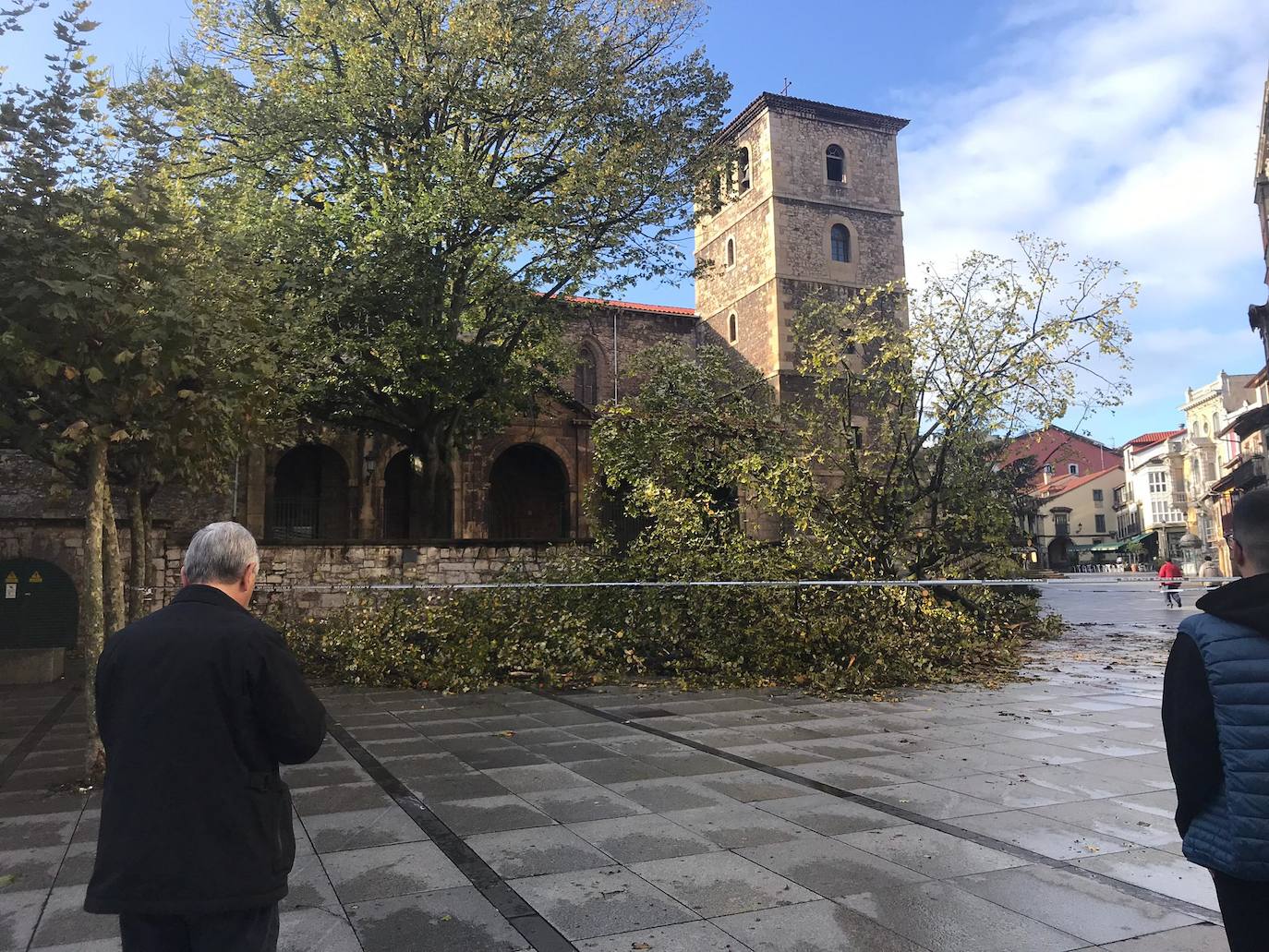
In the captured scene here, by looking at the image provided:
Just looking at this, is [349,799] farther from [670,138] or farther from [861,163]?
[861,163]

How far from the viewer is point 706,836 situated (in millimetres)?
5004

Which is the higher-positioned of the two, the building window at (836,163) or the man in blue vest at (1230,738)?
the building window at (836,163)

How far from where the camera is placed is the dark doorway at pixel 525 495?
30.2 metres

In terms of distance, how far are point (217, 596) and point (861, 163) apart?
1386 inches

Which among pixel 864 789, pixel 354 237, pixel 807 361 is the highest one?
pixel 354 237

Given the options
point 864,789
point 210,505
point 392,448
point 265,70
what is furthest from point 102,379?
point 392,448

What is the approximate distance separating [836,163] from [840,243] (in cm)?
326

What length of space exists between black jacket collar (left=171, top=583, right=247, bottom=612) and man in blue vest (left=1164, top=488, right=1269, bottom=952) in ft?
8.44

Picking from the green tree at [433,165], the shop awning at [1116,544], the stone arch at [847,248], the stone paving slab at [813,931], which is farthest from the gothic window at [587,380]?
the shop awning at [1116,544]

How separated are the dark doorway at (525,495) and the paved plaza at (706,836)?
2124 centimetres

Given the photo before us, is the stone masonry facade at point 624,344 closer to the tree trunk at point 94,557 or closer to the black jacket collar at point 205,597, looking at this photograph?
the tree trunk at point 94,557

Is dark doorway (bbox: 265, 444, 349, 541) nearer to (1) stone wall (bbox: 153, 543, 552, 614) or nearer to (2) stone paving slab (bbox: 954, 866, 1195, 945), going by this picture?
(1) stone wall (bbox: 153, 543, 552, 614)

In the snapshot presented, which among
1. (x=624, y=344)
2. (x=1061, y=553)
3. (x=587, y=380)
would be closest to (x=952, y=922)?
(x=587, y=380)

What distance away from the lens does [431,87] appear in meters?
16.0
